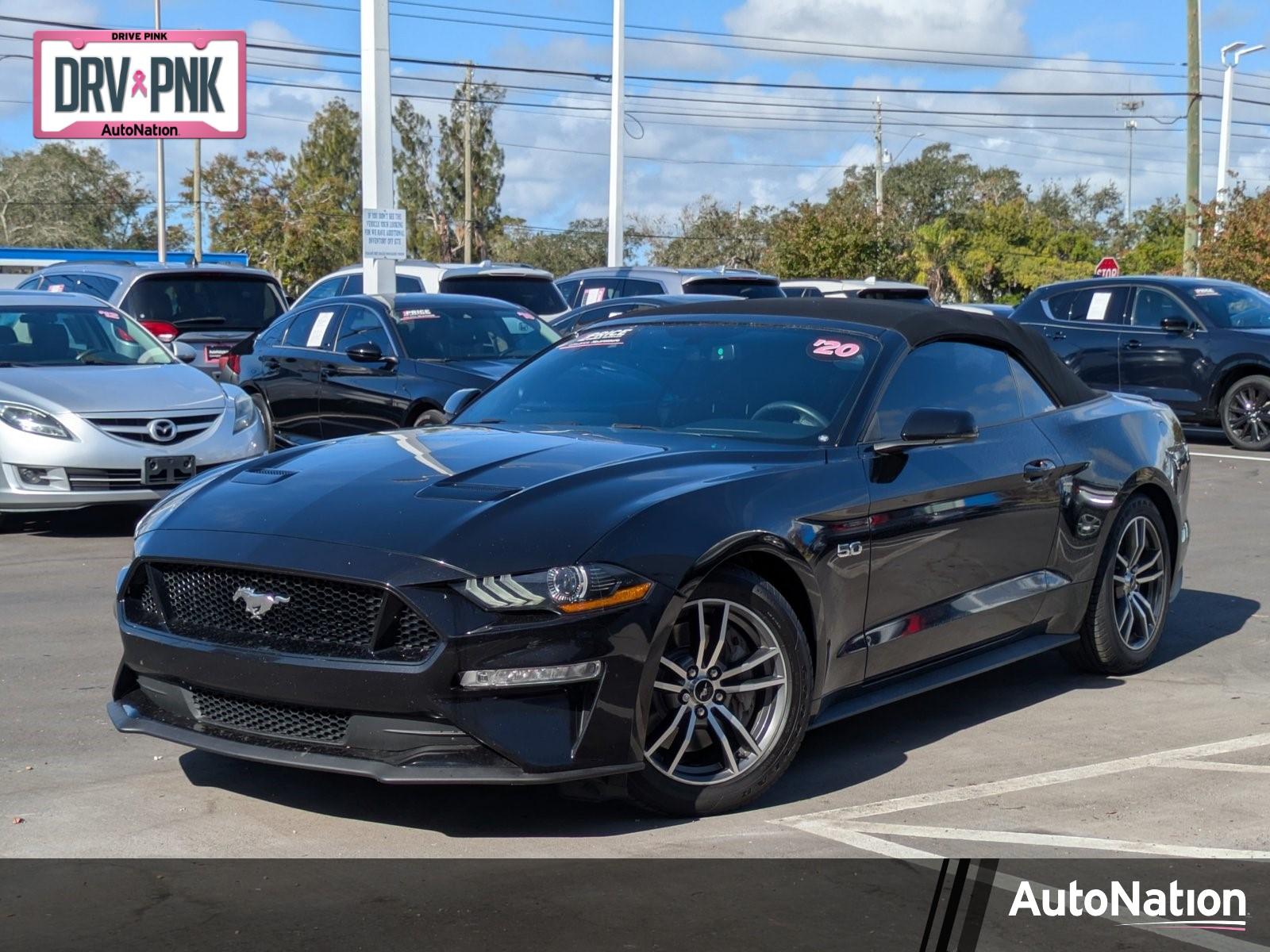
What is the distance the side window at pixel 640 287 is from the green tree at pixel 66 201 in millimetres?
61441

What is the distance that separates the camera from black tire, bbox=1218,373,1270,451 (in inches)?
643

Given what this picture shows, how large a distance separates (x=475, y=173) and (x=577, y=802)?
7294 centimetres

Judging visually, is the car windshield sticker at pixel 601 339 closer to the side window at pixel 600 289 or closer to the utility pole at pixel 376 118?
the utility pole at pixel 376 118

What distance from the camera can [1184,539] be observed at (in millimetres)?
7152

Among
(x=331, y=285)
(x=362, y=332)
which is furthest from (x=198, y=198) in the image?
(x=362, y=332)

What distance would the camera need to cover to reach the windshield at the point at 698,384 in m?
5.55

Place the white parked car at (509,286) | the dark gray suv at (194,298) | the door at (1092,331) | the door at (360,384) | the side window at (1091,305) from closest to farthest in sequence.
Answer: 1. the door at (360,384)
2. the dark gray suv at (194,298)
3. the door at (1092,331)
4. the side window at (1091,305)
5. the white parked car at (509,286)

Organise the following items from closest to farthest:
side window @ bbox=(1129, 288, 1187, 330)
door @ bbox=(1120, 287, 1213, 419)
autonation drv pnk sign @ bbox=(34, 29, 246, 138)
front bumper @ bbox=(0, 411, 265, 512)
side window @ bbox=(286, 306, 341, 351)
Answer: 1. front bumper @ bbox=(0, 411, 265, 512)
2. side window @ bbox=(286, 306, 341, 351)
3. door @ bbox=(1120, 287, 1213, 419)
4. side window @ bbox=(1129, 288, 1187, 330)
5. autonation drv pnk sign @ bbox=(34, 29, 246, 138)

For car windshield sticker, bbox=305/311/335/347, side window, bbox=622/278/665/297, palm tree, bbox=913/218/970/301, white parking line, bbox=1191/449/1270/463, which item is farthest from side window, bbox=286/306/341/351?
palm tree, bbox=913/218/970/301

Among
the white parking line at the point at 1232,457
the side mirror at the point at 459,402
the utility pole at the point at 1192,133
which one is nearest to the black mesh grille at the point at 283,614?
the side mirror at the point at 459,402

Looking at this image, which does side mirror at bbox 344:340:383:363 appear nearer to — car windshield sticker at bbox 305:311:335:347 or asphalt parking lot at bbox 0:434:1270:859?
car windshield sticker at bbox 305:311:335:347

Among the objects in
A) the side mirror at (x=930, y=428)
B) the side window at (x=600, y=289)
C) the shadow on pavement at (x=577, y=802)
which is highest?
the side window at (x=600, y=289)

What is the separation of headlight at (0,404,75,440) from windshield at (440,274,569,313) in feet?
29.3

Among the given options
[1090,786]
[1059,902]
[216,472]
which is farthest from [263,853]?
[1090,786]
